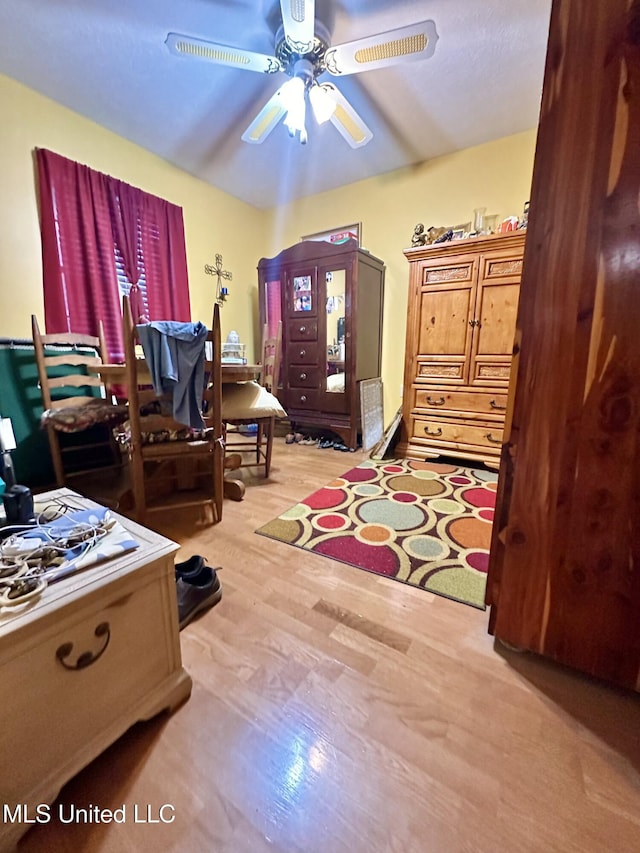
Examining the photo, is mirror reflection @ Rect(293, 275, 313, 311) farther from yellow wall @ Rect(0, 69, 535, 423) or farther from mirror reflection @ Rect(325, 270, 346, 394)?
yellow wall @ Rect(0, 69, 535, 423)

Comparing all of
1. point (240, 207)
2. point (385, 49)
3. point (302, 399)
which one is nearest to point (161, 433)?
point (302, 399)

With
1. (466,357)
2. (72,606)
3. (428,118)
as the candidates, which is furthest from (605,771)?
(428,118)

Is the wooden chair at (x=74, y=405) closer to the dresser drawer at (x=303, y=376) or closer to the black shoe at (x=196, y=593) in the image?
the black shoe at (x=196, y=593)

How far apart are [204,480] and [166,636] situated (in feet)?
4.64

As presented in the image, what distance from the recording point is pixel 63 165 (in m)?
2.31

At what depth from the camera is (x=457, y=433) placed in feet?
8.63

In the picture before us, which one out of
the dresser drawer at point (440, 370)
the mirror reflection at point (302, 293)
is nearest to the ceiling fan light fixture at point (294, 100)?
the mirror reflection at point (302, 293)

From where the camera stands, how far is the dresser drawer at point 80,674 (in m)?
0.58

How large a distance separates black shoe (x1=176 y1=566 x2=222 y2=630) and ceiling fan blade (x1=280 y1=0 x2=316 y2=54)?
2316 millimetres

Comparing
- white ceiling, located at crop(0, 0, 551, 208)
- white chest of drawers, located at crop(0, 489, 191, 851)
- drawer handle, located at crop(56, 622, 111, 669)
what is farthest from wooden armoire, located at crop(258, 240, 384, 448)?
drawer handle, located at crop(56, 622, 111, 669)

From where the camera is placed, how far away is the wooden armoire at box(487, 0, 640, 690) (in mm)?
743

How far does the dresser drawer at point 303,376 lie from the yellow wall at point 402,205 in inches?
29.2

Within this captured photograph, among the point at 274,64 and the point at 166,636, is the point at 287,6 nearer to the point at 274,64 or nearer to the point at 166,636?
the point at 274,64

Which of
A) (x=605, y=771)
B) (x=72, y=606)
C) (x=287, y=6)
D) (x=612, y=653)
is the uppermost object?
(x=287, y=6)
